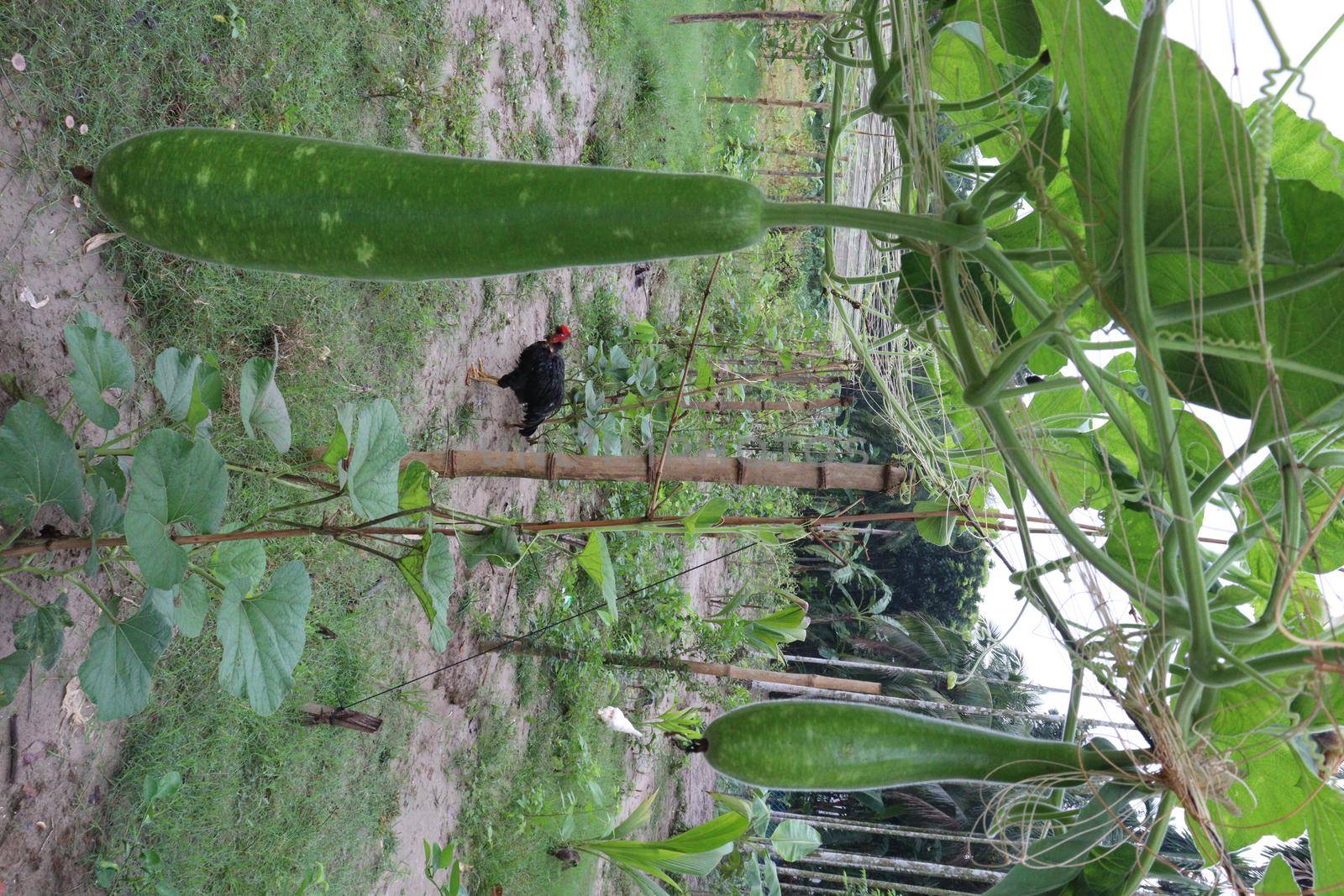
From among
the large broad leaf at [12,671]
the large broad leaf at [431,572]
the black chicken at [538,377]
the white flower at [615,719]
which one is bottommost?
the large broad leaf at [12,671]

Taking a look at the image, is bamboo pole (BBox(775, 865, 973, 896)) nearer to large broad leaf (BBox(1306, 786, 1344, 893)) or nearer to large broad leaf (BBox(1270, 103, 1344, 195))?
large broad leaf (BBox(1306, 786, 1344, 893))

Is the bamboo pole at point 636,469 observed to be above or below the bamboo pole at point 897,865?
above

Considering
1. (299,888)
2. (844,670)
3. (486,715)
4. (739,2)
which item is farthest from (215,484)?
(844,670)

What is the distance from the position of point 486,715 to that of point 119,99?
2764mm

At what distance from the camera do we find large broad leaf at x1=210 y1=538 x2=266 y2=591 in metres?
1.47

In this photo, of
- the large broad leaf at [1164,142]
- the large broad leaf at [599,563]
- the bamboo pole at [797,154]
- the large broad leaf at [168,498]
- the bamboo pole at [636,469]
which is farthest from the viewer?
the bamboo pole at [797,154]

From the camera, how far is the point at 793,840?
15.3 ft

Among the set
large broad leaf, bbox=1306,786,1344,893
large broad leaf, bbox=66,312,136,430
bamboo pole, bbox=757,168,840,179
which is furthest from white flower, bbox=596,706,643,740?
bamboo pole, bbox=757,168,840,179

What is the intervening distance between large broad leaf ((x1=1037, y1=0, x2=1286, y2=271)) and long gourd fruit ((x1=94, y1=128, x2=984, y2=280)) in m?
0.14

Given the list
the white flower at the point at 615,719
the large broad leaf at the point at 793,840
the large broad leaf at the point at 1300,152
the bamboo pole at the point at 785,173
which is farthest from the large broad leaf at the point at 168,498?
the bamboo pole at the point at 785,173

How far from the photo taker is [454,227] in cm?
68

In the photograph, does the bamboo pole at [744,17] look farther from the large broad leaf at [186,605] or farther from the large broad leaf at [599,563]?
the large broad leaf at [186,605]

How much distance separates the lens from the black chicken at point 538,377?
3375mm

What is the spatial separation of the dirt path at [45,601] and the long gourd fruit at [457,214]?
1.37 meters
